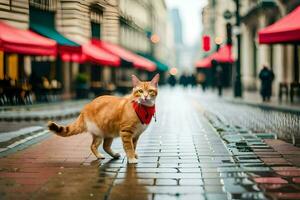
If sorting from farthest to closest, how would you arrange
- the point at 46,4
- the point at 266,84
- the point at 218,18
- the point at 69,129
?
the point at 218,18 → the point at 266,84 → the point at 46,4 → the point at 69,129

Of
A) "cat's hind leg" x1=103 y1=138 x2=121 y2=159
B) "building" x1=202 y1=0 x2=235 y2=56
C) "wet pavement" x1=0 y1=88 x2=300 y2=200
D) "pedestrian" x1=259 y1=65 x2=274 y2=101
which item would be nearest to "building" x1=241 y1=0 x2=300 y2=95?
"pedestrian" x1=259 y1=65 x2=274 y2=101

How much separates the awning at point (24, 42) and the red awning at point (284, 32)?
7.75 meters

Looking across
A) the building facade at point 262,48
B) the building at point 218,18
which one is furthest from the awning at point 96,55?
the building at point 218,18

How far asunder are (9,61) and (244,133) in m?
15.2

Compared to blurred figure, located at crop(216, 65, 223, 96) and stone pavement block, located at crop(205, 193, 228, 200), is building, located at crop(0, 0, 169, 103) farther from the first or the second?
blurred figure, located at crop(216, 65, 223, 96)

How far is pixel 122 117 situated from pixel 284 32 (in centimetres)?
1350

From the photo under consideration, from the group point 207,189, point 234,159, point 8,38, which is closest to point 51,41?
point 8,38

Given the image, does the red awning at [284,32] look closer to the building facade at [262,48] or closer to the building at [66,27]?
the building at [66,27]

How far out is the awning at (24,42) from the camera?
1530 cm

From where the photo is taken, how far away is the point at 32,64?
27047 mm

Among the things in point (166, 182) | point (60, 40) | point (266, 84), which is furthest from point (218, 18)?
point (166, 182)

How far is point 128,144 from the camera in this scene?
293 inches

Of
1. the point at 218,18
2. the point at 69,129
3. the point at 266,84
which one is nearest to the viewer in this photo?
the point at 69,129

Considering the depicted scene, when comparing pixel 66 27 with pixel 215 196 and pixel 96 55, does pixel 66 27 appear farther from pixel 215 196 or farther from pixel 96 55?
pixel 215 196
